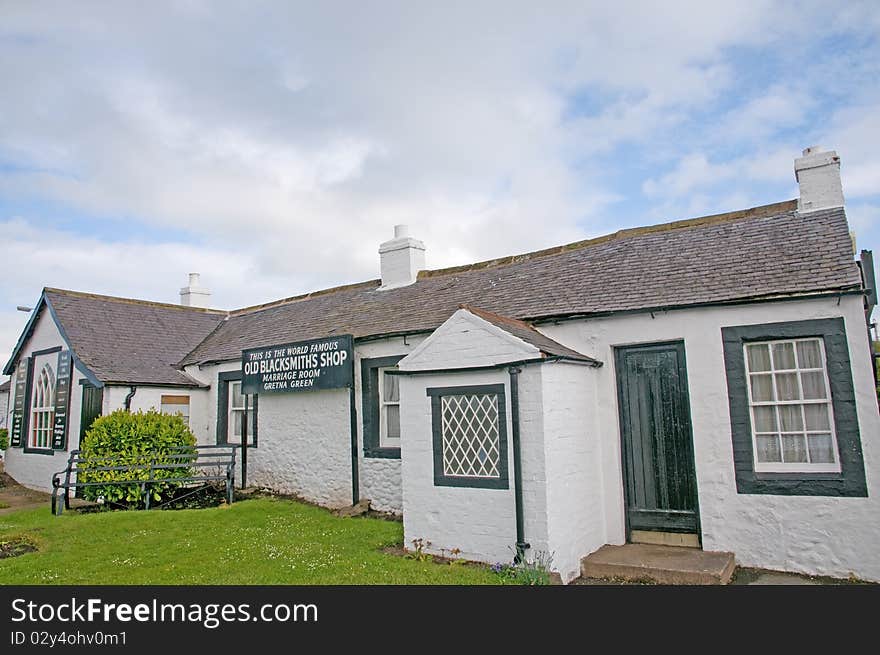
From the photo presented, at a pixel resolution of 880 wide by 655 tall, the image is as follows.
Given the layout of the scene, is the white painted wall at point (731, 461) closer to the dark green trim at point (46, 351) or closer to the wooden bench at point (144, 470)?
the wooden bench at point (144, 470)

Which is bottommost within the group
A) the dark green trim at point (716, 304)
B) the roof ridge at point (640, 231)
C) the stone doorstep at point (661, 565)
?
the stone doorstep at point (661, 565)

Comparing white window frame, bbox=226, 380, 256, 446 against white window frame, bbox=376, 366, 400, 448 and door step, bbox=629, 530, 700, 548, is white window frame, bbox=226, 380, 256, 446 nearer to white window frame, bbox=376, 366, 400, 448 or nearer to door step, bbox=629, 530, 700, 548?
white window frame, bbox=376, 366, 400, 448

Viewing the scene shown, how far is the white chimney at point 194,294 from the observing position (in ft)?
71.4

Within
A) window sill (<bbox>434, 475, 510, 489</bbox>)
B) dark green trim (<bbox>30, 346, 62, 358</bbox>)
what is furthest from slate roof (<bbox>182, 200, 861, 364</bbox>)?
dark green trim (<bbox>30, 346, 62, 358</bbox>)

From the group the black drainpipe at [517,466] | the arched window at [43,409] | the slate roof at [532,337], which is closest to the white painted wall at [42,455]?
the arched window at [43,409]

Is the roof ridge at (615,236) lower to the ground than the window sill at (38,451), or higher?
higher

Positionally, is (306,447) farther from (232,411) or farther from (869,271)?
(869,271)

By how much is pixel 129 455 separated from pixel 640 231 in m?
11.2

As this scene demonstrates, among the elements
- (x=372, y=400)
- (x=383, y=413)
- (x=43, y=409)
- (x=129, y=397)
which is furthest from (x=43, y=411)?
(x=383, y=413)

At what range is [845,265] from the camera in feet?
27.9

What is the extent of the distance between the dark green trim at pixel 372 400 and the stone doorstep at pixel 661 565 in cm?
508

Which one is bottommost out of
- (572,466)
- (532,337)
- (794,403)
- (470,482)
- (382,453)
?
(470,482)

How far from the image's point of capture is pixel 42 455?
16766 millimetres
